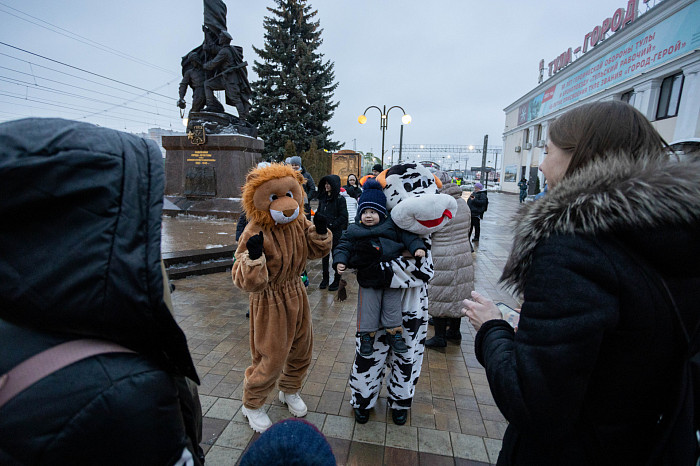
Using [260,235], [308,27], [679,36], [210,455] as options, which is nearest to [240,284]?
[260,235]

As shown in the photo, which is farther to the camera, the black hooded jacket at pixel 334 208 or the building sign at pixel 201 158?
the building sign at pixel 201 158

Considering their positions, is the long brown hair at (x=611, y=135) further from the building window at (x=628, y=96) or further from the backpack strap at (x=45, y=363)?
the building window at (x=628, y=96)

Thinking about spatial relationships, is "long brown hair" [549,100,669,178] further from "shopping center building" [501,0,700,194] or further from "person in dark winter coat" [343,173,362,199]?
"shopping center building" [501,0,700,194]

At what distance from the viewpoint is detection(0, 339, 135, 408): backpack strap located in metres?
0.63

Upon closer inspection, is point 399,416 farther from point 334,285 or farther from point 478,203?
point 478,203

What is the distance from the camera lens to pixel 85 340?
0.72m

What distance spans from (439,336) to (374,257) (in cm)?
203

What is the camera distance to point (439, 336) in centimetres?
393

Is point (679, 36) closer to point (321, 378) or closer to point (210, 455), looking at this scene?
point (321, 378)

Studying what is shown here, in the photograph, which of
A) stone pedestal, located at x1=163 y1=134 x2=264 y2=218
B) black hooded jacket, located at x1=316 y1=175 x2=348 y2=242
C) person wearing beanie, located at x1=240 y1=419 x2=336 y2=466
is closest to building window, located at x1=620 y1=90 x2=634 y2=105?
stone pedestal, located at x1=163 y1=134 x2=264 y2=218

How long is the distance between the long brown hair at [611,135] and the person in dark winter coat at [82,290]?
131cm

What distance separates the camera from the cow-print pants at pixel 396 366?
2.60m

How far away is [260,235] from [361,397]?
1.51 metres

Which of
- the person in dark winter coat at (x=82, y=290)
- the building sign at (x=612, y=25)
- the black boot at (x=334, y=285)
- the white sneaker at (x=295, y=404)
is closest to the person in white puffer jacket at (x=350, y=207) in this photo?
the black boot at (x=334, y=285)
